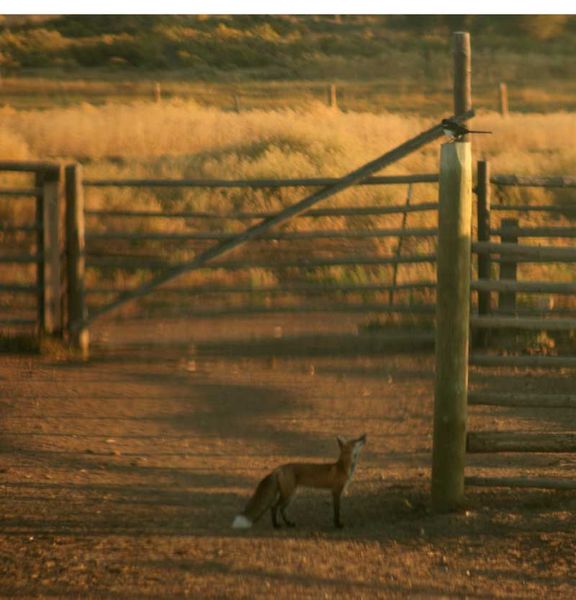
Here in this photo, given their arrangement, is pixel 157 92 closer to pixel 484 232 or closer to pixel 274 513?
pixel 484 232

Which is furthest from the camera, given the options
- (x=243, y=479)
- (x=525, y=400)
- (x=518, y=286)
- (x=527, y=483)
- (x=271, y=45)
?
(x=271, y=45)

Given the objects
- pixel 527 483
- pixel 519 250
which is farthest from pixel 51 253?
pixel 527 483

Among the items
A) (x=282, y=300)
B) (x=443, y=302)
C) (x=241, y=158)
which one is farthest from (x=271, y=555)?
(x=241, y=158)

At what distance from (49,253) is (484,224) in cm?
333

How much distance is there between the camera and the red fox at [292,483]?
228 inches

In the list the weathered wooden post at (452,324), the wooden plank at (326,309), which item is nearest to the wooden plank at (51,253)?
the wooden plank at (326,309)

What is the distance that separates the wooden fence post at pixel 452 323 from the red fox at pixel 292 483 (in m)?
0.39

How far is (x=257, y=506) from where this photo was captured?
5.79 meters

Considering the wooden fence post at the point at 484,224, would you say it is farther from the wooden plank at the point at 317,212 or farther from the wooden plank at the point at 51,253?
the wooden plank at the point at 51,253

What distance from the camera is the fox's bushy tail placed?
5.77m

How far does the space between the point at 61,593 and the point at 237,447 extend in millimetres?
2748

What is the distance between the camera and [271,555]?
5.34 meters

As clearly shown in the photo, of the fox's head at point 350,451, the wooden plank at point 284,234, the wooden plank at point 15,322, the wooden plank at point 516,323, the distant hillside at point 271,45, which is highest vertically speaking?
the distant hillside at point 271,45

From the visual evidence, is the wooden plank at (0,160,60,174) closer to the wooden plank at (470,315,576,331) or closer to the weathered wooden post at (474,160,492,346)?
the weathered wooden post at (474,160,492,346)
